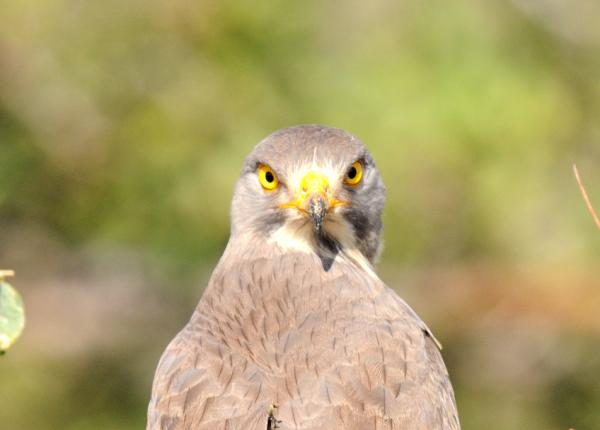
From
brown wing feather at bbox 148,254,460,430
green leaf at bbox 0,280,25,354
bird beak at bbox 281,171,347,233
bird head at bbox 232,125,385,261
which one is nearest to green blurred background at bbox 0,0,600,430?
bird head at bbox 232,125,385,261

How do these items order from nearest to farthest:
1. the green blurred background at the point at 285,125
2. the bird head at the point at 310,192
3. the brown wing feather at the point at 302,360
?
the brown wing feather at the point at 302,360 → the bird head at the point at 310,192 → the green blurred background at the point at 285,125

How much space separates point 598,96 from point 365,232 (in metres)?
6.94

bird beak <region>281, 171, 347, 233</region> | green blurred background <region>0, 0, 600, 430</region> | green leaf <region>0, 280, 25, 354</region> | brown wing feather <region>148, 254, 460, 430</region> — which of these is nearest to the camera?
green leaf <region>0, 280, 25, 354</region>

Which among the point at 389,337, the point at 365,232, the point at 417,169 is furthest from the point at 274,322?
the point at 417,169

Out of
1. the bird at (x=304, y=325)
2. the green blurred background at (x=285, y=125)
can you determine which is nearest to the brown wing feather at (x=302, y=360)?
the bird at (x=304, y=325)

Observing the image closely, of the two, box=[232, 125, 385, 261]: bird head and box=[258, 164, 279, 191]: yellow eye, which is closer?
box=[232, 125, 385, 261]: bird head

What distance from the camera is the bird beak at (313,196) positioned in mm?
6859

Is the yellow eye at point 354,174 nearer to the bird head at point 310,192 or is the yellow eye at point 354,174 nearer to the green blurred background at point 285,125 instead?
the bird head at point 310,192

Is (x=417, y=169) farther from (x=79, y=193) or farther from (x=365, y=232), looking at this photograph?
(x=365, y=232)

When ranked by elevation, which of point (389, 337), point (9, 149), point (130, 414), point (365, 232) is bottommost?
point (389, 337)

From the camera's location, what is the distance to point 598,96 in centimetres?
1365

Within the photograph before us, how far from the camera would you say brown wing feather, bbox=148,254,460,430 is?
581cm

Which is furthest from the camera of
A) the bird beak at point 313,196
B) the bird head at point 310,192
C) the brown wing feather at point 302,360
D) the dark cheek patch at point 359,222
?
the dark cheek patch at point 359,222

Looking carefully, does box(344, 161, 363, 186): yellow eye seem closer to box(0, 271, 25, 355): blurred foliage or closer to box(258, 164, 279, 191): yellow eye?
box(258, 164, 279, 191): yellow eye
